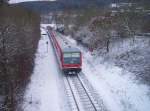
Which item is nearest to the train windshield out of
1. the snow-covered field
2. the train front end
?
the train front end

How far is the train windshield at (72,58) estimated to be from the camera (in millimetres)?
26344

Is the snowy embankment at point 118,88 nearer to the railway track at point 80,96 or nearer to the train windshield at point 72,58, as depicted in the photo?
the railway track at point 80,96

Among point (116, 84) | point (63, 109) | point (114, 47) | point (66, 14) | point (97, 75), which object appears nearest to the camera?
point (63, 109)

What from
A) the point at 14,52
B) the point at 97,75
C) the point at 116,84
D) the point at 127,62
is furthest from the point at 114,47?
the point at 14,52

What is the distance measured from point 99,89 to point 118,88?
4.87 feet

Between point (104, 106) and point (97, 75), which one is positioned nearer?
point (104, 106)

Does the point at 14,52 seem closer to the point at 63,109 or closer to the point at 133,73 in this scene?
the point at 63,109

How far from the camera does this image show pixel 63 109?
18.0 meters

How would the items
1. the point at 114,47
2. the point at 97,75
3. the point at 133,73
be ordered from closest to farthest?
the point at 133,73 < the point at 97,75 < the point at 114,47

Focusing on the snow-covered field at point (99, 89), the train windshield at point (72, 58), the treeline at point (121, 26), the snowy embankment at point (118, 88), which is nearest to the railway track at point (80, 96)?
the snow-covered field at point (99, 89)

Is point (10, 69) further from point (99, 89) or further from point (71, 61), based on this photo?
point (71, 61)

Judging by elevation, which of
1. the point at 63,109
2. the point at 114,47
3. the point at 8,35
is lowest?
the point at 63,109

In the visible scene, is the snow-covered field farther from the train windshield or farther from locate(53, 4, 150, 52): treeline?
locate(53, 4, 150, 52): treeline

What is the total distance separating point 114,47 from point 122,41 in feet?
5.09
